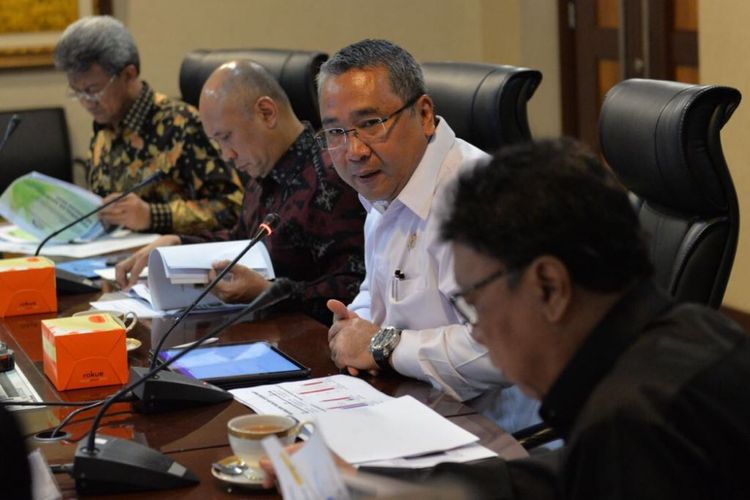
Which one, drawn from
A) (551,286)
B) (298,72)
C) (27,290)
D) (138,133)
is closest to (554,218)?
(551,286)

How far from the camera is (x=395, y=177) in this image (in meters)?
2.22

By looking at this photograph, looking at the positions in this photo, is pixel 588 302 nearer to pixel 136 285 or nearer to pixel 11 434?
pixel 11 434

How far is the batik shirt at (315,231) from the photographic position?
2674 mm

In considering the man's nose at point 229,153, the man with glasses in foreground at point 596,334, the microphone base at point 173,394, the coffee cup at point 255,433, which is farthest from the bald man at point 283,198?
the man with glasses in foreground at point 596,334

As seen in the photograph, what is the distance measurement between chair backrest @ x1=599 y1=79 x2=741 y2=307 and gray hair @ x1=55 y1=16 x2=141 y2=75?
2057 millimetres

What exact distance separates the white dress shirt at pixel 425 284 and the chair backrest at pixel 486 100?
1.00 ft

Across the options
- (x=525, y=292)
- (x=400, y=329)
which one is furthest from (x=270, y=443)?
(x=400, y=329)

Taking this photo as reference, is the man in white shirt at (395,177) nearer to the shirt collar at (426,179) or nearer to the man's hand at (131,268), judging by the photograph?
the shirt collar at (426,179)

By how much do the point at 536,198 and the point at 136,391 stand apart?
99 centimetres

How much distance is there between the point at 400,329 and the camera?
212cm

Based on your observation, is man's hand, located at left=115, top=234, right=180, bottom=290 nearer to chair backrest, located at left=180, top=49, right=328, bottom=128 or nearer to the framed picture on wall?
chair backrest, located at left=180, top=49, right=328, bottom=128

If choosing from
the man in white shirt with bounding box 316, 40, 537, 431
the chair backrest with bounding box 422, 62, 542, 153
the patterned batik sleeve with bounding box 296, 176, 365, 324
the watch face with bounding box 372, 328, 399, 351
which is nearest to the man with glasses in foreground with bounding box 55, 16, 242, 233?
the patterned batik sleeve with bounding box 296, 176, 365, 324

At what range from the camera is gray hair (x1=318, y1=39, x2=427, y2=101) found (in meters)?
2.24

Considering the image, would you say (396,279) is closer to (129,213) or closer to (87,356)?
(87,356)
